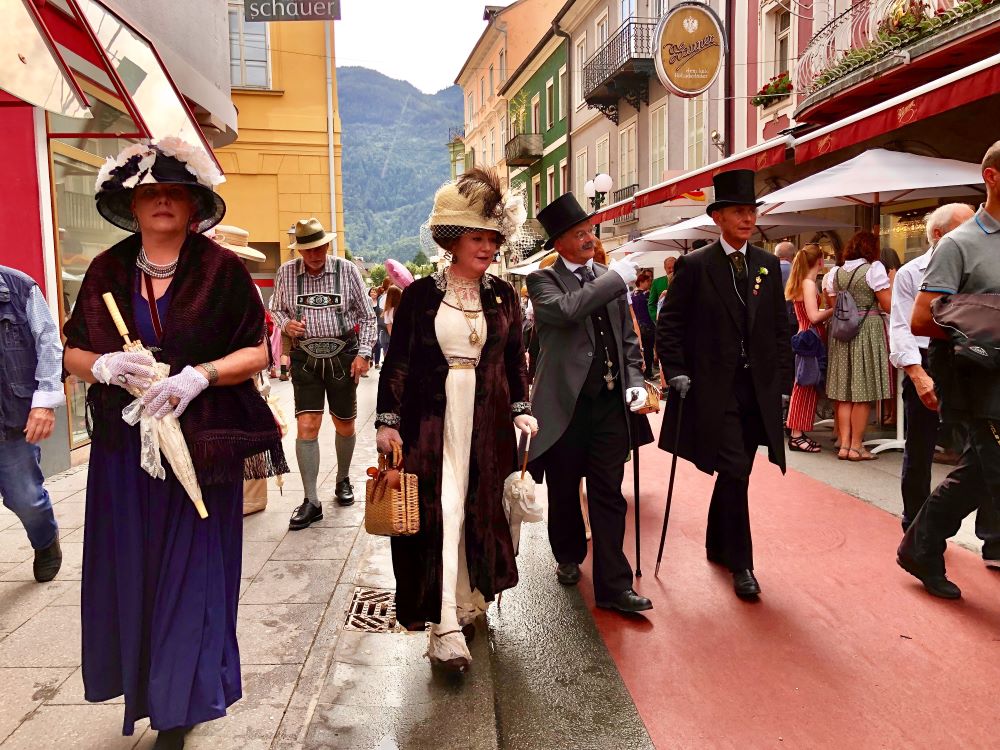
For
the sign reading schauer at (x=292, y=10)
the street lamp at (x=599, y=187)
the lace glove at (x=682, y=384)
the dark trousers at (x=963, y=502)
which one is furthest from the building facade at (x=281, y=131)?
the dark trousers at (x=963, y=502)

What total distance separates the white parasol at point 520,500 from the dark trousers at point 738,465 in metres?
1.26

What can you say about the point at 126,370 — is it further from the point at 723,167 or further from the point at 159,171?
the point at 723,167

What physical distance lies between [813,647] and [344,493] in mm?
3664

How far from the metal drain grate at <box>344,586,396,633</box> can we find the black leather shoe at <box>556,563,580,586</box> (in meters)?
0.97

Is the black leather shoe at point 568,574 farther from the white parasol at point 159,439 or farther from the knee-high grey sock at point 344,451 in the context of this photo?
the white parasol at point 159,439

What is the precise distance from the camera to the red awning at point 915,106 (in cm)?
639

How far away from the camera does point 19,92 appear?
A: 16.7ft

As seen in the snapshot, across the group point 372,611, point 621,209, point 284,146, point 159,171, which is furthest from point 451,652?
point 284,146

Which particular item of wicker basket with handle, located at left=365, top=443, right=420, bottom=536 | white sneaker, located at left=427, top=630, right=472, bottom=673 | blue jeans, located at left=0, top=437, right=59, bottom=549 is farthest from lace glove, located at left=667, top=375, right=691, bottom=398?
blue jeans, located at left=0, top=437, right=59, bottom=549

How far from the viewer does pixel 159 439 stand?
8.34ft

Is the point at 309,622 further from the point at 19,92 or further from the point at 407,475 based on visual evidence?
the point at 19,92

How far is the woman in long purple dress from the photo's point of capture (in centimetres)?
262

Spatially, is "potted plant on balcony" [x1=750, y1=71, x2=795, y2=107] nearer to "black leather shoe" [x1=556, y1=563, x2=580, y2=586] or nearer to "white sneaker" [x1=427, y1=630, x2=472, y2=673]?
"black leather shoe" [x1=556, y1=563, x2=580, y2=586]

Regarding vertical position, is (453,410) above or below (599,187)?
below
